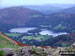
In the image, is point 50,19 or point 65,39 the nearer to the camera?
point 65,39

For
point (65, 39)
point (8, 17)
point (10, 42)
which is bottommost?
point (10, 42)

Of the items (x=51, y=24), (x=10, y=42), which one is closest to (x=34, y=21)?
(x=51, y=24)

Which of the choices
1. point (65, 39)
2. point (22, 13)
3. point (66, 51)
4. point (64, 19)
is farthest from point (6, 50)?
point (22, 13)

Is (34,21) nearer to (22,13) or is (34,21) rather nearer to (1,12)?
(22,13)

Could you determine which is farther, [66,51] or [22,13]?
[22,13]

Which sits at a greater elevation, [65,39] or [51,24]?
[51,24]

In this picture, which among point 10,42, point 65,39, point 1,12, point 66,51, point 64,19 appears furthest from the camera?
point 1,12

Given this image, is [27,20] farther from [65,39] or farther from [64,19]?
[65,39]

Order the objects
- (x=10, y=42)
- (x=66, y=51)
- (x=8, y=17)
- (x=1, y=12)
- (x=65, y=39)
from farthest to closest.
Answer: (x=1, y=12), (x=8, y=17), (x=65, y=39), (x=10, y=42), (x=66, y=51)

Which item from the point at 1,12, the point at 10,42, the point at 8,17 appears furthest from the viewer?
the point at 1,12
